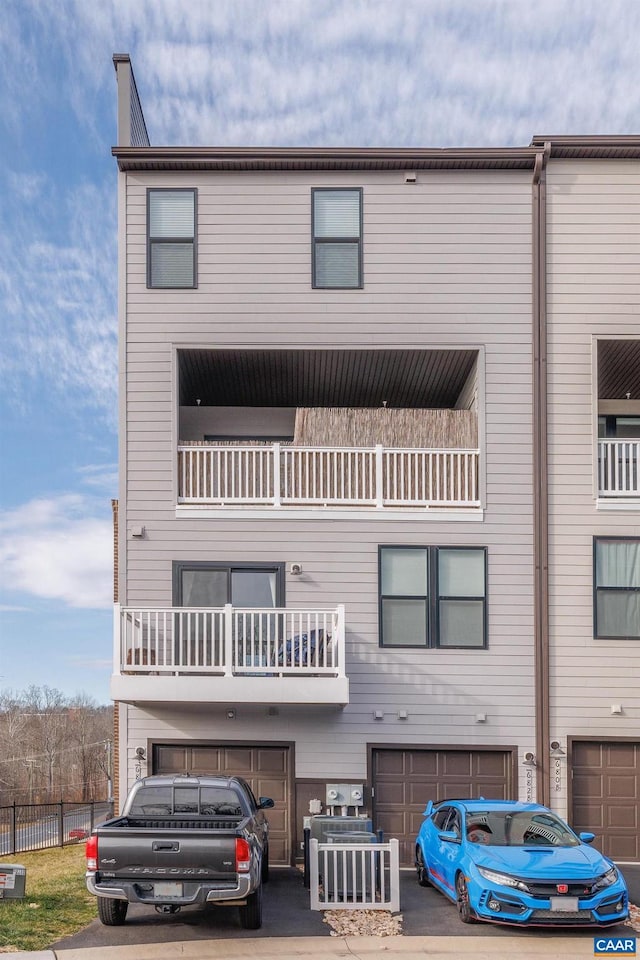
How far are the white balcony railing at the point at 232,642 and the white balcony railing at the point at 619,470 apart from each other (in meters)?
4.97

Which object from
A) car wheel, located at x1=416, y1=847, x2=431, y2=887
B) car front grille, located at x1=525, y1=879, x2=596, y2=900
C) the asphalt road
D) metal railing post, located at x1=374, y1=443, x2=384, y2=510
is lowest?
car wheel, located at x1=416, y1=847, x2=431, y2=887

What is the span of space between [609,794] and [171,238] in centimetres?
1121

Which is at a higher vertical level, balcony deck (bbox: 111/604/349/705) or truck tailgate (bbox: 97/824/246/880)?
balcony deck (bbox: 111/604/349/705)

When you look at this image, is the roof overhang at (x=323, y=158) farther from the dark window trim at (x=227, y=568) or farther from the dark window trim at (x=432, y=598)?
the dark window trim at (x=227, y=568)

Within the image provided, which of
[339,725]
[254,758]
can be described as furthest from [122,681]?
[339,725]

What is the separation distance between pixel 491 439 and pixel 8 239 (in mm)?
13661

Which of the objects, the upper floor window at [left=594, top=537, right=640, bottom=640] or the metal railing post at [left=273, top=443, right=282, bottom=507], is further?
the metal railing post at [left=273, top=443, right=282, bottom=507]

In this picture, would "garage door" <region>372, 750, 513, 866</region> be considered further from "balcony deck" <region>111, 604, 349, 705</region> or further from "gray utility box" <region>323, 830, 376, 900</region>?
"gray utility box" <region>323, 830, 376, 900</region>

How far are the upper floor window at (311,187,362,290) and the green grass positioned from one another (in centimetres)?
955

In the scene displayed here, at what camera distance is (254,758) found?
561 inches

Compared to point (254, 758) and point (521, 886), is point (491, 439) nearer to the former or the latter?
point (254, 758)

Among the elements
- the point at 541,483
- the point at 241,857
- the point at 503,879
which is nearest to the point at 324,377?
the point at 541,483

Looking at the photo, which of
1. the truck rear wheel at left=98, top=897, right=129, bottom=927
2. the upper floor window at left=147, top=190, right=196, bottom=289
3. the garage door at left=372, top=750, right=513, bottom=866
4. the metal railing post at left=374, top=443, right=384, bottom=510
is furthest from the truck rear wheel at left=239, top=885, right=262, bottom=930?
the upper floor window at left=147, top=190, right=196, bottom=289

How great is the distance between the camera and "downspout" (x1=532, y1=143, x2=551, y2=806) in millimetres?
14141
